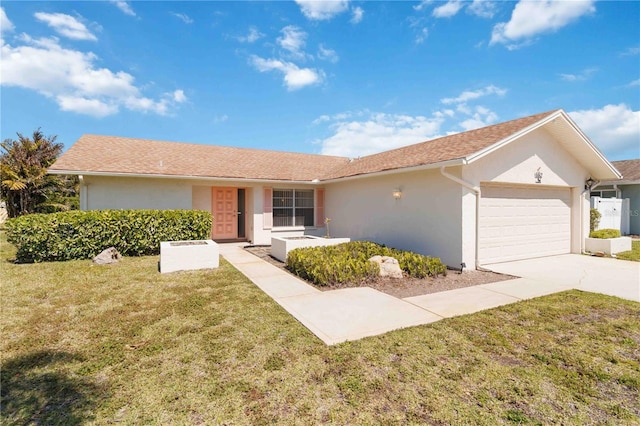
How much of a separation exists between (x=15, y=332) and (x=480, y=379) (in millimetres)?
6012

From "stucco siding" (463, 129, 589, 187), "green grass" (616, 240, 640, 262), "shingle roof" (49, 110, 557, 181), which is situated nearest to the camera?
"stucco siding" (463, 129, 589, 187)

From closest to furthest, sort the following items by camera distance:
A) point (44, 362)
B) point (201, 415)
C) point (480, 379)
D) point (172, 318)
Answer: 1. point (201, 415)
2. point (480, 379)
3. point (44, 362)
4. point (172, 318)

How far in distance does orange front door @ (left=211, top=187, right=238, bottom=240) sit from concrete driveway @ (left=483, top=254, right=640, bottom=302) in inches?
442

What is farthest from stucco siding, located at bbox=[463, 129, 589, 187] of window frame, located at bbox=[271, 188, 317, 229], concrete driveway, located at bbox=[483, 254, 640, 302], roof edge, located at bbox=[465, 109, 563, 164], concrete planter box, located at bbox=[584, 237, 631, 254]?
window frame, located at bbox=[271, 188, 317, 229]

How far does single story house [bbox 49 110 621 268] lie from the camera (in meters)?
8.55

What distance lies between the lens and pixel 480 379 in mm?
3090

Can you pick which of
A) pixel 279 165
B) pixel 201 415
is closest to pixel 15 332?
pixel 201 415

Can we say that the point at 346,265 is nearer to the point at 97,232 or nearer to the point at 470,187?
the point at 470,187

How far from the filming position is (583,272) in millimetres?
8039

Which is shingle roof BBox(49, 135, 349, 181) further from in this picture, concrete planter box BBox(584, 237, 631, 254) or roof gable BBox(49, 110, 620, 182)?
concrete planter box BBox(584, 237, 631, 254)

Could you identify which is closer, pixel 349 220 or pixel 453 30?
pixel 453 30

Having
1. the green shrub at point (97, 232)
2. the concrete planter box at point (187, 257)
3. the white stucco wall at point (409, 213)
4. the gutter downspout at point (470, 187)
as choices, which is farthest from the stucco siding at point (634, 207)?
the green shrub at point (97, 232)

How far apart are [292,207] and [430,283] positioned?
8.99 metres

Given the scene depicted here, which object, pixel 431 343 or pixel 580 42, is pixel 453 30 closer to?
pixel 580 42
